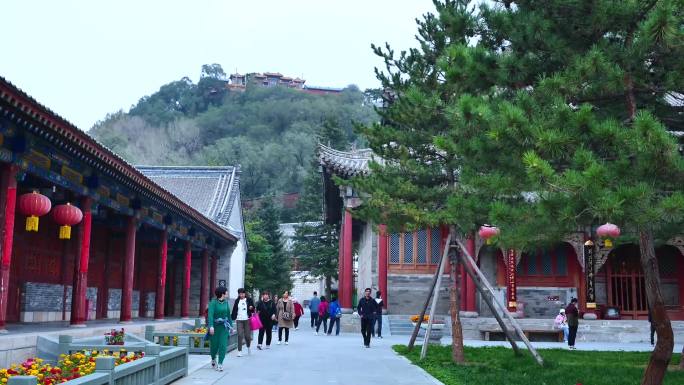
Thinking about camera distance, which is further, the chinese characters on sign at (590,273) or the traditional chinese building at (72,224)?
the chinese characters on sign at (590,273)

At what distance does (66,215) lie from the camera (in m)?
12.0

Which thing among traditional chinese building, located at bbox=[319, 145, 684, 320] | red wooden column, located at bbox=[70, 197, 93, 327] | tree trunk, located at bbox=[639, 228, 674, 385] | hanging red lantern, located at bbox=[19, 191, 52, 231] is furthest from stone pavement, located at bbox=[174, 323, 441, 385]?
traditional chinese building, located at bbox=[319, 145, 684, 320]

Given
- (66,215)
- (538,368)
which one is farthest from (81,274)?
(538,368)

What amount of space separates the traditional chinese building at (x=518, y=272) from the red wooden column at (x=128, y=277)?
9.16 meters

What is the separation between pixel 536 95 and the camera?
7.70 meters

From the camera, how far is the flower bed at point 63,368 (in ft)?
21.4

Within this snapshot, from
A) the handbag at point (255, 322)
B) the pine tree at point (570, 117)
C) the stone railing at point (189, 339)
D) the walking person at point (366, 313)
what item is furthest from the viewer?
the walking person at point (366, 313)

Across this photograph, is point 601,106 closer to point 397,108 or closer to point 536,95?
point 536,95

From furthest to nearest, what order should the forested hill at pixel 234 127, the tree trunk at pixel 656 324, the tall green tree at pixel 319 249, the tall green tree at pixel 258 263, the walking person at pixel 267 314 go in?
the forested hill at pixel 234 127
the tall green tree at pixel 319 249
the tall green tree at pixel 258 263
the walking person at pixel 267 314
the tree trunk at pixel 656 324

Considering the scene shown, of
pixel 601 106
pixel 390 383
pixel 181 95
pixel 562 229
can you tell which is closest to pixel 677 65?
pixel 601 106

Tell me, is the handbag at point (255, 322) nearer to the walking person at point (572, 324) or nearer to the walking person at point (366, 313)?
the walking person at point (366, 313)

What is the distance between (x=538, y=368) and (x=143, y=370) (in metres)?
6.73

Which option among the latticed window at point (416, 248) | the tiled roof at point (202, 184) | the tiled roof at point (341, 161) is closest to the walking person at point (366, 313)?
the tiled roof at point (341, 161)

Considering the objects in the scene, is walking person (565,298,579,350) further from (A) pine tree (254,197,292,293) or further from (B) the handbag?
(A) pine tree (254,197,292,293)
